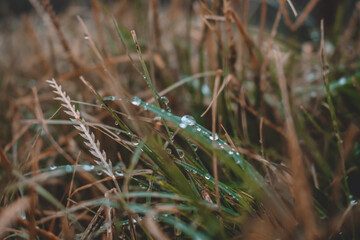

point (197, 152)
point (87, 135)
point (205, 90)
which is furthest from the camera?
point (205, 90)

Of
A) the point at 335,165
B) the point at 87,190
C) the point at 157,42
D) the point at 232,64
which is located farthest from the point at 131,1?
the point at 335,165

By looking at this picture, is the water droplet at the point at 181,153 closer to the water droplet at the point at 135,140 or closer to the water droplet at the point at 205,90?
the water droplet at the point at 135,140

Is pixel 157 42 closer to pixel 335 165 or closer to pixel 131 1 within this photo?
pixel 131 1

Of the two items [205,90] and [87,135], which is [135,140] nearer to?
[87,135]

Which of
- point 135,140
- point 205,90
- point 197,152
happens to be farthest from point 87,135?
point 205,90

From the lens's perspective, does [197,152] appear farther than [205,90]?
No

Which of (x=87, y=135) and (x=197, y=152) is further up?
(x=87, y=135)

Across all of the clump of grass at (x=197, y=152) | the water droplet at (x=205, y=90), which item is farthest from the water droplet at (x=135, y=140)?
the water droplet at (x=205, y=90)

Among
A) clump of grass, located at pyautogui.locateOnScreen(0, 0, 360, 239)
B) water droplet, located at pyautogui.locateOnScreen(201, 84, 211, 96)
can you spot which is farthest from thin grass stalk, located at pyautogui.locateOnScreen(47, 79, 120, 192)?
water droplet, located at pyautogui.locateOnScreen(201, 84, 211, 96)

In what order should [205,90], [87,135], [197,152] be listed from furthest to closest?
1. [205,90]
2. [197,152]
3. [87,135]
